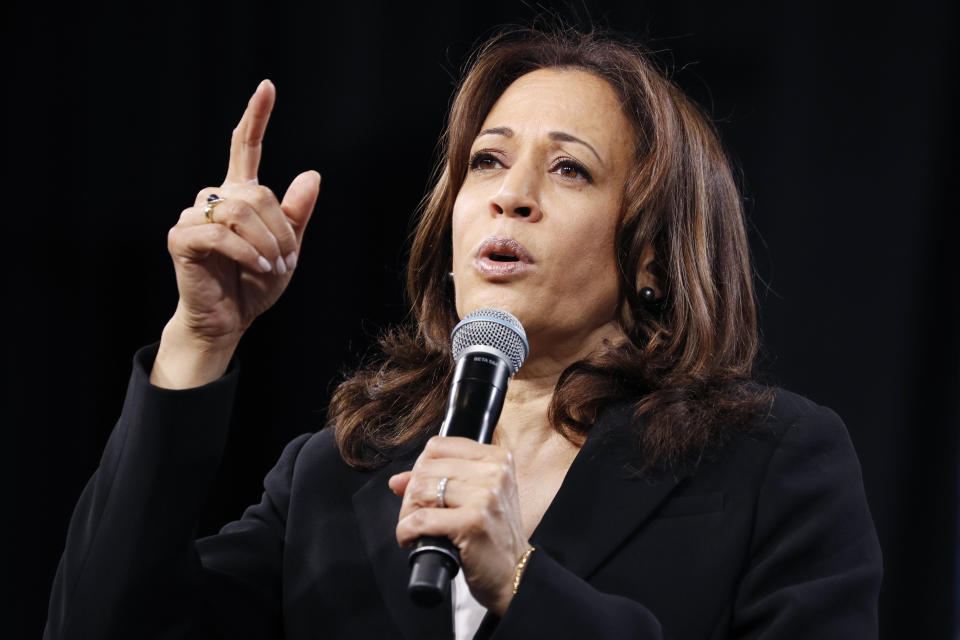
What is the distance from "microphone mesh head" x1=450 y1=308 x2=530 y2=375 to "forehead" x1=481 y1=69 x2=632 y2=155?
1.75 ft

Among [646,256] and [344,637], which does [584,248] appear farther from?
[344,637]

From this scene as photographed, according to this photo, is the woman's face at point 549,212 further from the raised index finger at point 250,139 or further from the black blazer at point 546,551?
the raised index finger at point 250,139

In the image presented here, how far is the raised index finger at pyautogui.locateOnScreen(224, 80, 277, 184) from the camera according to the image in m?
1.41

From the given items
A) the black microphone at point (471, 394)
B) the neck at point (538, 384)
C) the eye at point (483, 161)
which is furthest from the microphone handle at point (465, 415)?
the eye at point (483, 161)

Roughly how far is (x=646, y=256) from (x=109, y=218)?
159cm

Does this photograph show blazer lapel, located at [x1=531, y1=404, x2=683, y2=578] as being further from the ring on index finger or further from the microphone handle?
the ring on index finger

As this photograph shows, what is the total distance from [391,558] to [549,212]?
1.85ft

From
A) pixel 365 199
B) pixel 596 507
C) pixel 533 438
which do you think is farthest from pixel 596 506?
pixel 365 199

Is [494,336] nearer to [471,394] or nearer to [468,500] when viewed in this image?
[471,394]

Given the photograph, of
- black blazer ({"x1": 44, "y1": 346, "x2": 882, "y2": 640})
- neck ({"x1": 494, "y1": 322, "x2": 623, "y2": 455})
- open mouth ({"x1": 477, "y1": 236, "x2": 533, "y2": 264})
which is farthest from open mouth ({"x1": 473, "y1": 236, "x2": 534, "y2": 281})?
black blazer ({"x1": 44, "y1": 346, "x2": 882, "y2": 640})

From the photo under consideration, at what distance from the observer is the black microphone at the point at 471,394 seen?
1024 millimetres

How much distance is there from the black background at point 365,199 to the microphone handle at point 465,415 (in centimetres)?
155

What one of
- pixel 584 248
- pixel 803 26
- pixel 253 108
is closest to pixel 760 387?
pixel 584 248

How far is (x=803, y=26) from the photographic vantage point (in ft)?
8.98
